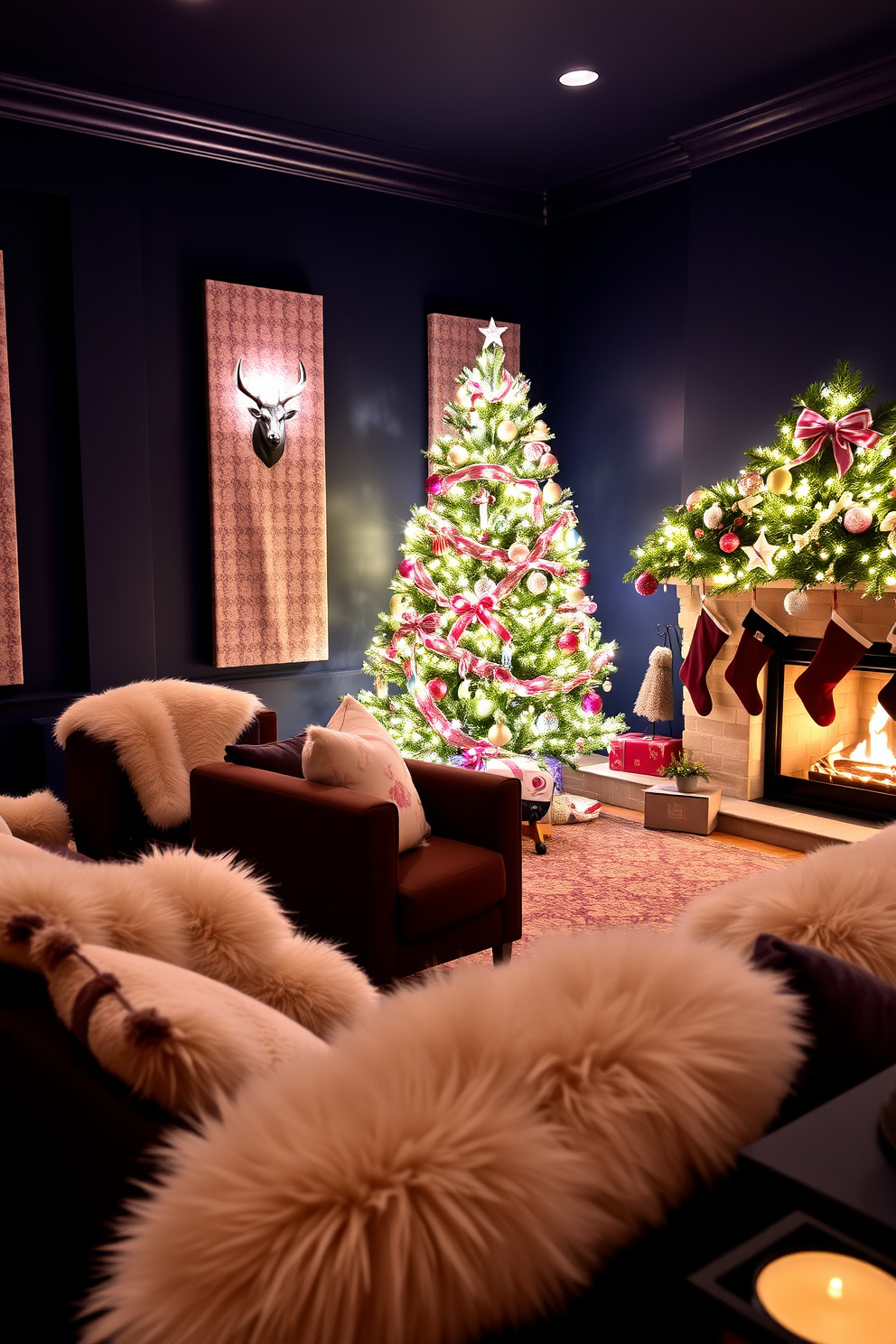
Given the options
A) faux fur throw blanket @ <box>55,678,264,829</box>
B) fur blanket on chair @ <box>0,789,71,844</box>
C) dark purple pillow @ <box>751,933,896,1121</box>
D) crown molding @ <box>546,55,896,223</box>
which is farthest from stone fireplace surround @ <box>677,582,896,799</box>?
dark purple pillow @ <box>751,933,896,1121</box>

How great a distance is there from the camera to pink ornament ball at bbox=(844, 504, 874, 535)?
3.96 m

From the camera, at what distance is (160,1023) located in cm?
105

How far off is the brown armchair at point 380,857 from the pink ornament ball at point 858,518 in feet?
6.05

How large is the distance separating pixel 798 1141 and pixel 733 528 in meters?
3.81

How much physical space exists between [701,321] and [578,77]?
3.94 feet

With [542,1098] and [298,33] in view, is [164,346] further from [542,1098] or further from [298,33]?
[542,1098]

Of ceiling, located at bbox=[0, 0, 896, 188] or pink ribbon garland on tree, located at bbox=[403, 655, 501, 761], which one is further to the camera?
pink ribbon garland on tree, located at bbox=[403, 655, 501, 761]

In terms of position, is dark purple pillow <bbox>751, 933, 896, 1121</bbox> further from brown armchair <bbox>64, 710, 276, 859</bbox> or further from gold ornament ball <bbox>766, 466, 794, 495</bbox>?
gold ornament ball <bbox>766, 466, 794, 495</bbox>

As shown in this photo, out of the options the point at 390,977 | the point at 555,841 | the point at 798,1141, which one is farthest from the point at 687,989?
the point at 555,841

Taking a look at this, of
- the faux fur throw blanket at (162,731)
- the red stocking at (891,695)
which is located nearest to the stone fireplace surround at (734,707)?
the red stocking at (891,695)

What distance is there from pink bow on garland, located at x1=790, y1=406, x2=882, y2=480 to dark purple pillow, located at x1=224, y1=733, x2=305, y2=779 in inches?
93.4

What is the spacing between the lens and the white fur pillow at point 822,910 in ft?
4.41

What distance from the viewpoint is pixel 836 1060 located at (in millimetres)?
1086

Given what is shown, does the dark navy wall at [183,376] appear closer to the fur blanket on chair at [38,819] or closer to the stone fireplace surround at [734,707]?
the fur blanket on chair at [38,819]
